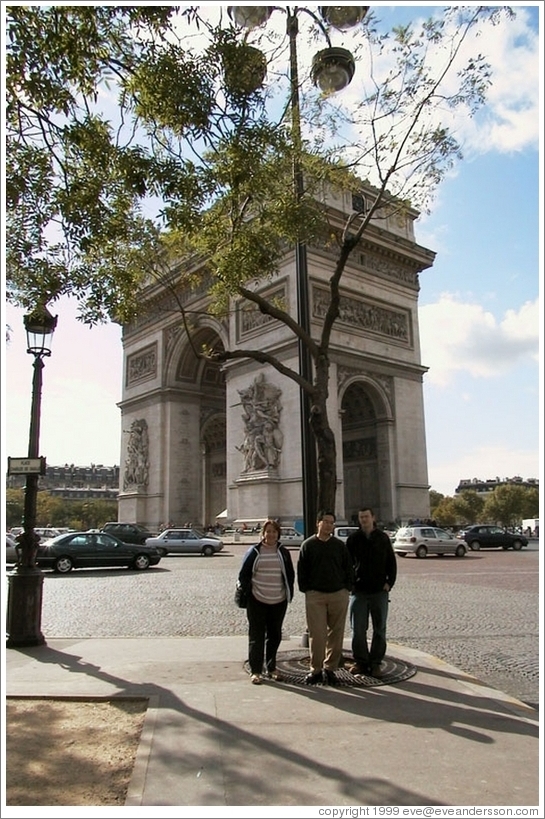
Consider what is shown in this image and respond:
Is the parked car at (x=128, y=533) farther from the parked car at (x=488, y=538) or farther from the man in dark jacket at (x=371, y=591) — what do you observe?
the man in dark jacket at (x=371, y=591)

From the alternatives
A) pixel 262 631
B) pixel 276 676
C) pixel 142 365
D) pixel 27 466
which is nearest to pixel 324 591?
pixel 262 631

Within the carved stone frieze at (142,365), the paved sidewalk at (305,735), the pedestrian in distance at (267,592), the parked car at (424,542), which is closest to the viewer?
the paved sidewalk at (305,735)

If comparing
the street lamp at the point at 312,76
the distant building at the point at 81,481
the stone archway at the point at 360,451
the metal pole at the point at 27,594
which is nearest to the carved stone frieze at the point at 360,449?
the stone archway at the point at 360,451

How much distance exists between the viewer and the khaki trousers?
6410 mm

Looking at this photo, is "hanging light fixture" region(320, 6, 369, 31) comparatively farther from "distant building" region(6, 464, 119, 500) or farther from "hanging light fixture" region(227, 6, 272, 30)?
"distant building" region(6, 464, 119, 500)

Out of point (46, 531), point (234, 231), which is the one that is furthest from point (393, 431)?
point (234, 231)

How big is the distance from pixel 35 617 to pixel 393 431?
29.3 m

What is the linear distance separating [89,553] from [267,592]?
15430 mm

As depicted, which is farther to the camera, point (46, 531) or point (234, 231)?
point (46, 531)

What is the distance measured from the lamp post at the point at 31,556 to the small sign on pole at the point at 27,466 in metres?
0.10

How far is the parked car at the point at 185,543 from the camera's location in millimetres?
29312

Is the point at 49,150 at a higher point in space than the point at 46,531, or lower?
higher

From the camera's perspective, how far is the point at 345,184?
897 centimetres

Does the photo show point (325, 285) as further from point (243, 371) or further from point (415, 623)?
point (415, 623)
